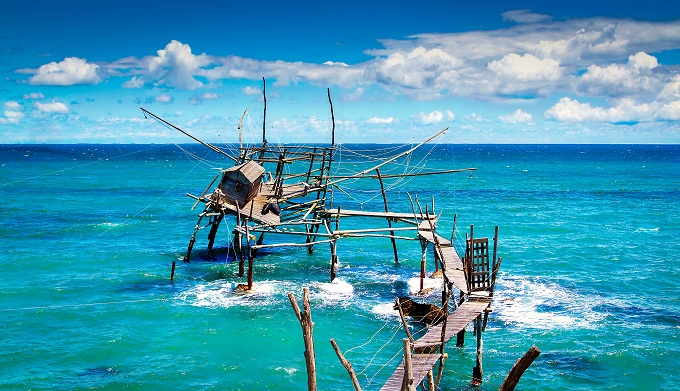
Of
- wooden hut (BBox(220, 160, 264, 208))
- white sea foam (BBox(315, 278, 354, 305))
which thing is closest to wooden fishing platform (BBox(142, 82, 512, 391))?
wooden hut (BBox(220, 160, 264, 208))

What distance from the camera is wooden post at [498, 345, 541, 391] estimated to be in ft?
45.5

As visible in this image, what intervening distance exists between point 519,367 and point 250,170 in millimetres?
20150

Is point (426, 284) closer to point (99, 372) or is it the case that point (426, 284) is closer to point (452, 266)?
point (452, 266)

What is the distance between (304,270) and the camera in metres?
33.6

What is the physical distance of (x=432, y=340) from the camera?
720 inches

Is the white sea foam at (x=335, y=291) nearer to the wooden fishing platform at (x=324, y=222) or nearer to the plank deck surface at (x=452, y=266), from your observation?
the wooden fishing platform at (x=324, y=222)

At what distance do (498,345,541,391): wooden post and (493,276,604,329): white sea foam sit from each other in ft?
34.0

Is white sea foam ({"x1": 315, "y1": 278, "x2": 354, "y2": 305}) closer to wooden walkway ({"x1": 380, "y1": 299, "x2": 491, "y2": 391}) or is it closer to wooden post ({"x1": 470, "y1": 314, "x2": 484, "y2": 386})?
wooden walkway ({"x1": 380, "y1": 299, "x2": 491, "y2": 391})

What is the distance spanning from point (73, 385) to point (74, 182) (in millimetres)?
→ 76211

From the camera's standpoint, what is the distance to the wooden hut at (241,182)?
3130cm

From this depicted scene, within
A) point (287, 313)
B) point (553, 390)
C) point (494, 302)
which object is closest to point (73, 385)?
point (287, 313)

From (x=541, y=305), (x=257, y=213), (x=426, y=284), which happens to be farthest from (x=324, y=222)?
(x=541, y=305)

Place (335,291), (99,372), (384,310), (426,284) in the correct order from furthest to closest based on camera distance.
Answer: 1. (426,284)
2. (335,291)
3. (384,310)
4. (99,372)

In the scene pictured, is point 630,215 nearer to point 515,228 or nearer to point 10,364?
point 515,228
